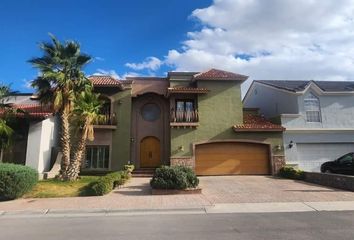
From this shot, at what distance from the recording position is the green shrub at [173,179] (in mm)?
14078

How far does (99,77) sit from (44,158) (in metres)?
7.87

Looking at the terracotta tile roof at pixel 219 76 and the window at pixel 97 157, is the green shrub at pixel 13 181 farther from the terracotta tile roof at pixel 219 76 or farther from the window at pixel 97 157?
the terracotta tile roof at pixel 219 76

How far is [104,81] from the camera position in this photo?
23609mm

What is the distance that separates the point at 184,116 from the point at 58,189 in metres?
10.9

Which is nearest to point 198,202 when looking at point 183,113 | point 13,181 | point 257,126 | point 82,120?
point 13,181

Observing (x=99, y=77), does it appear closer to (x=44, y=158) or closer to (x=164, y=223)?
(x=44, y=158)

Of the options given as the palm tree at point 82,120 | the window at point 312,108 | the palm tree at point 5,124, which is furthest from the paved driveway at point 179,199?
the window at point 312,108

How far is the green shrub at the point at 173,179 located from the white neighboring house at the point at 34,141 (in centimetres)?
897

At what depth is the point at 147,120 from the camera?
2459 cm

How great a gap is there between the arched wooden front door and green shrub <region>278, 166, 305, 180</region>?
9197 mm

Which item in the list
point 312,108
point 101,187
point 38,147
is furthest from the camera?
point 312,108

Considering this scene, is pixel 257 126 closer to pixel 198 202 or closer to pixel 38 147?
pixel 198 202

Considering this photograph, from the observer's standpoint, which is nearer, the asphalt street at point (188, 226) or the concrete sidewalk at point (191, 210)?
the asphalt street at point (188, 226)

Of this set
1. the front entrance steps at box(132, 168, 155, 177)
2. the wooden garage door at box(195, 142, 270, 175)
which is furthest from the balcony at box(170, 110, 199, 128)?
the front entrance steps at box(132, 168, 155, 177)
